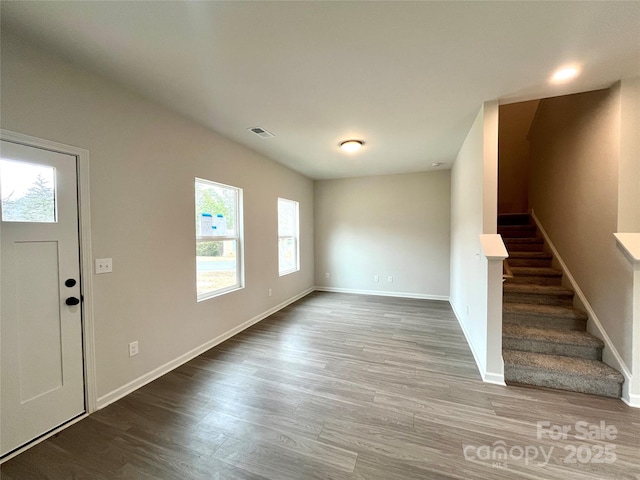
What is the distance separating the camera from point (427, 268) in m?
5.04

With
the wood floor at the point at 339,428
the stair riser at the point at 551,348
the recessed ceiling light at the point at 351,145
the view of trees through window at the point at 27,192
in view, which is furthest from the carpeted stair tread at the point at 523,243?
the view of trees through window at the point at 27,192

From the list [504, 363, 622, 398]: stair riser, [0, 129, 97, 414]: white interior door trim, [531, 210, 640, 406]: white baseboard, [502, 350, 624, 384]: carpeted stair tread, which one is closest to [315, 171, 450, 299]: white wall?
[531, 210, 640, 406]: white baseboard

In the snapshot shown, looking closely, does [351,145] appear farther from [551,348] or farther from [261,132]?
[551,348]

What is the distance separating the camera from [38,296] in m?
1.63

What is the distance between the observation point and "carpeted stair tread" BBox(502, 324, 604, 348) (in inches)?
88.4

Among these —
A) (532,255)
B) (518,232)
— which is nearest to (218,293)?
(532,255)

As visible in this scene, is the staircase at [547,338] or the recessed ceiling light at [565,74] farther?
the staircase at [547,338]

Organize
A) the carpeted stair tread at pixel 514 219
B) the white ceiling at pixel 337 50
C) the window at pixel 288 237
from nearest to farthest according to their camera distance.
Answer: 1. the white ceiling at pixel 337 50
2. the carpeted stair tread at pixel 514 219
3. the window at pixel 288 237

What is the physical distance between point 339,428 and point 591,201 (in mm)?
3054

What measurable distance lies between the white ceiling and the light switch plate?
4.81 ft

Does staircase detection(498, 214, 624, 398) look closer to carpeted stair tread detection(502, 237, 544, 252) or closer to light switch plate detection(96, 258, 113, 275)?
carpeted stair tread detection(502, 237, 544, 252)

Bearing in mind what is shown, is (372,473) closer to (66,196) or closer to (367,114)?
(66,196)

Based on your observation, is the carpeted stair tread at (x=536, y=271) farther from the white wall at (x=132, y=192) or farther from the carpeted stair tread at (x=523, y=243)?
the white wall at (x=132, y=192)

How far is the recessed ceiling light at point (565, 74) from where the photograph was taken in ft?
6.04
